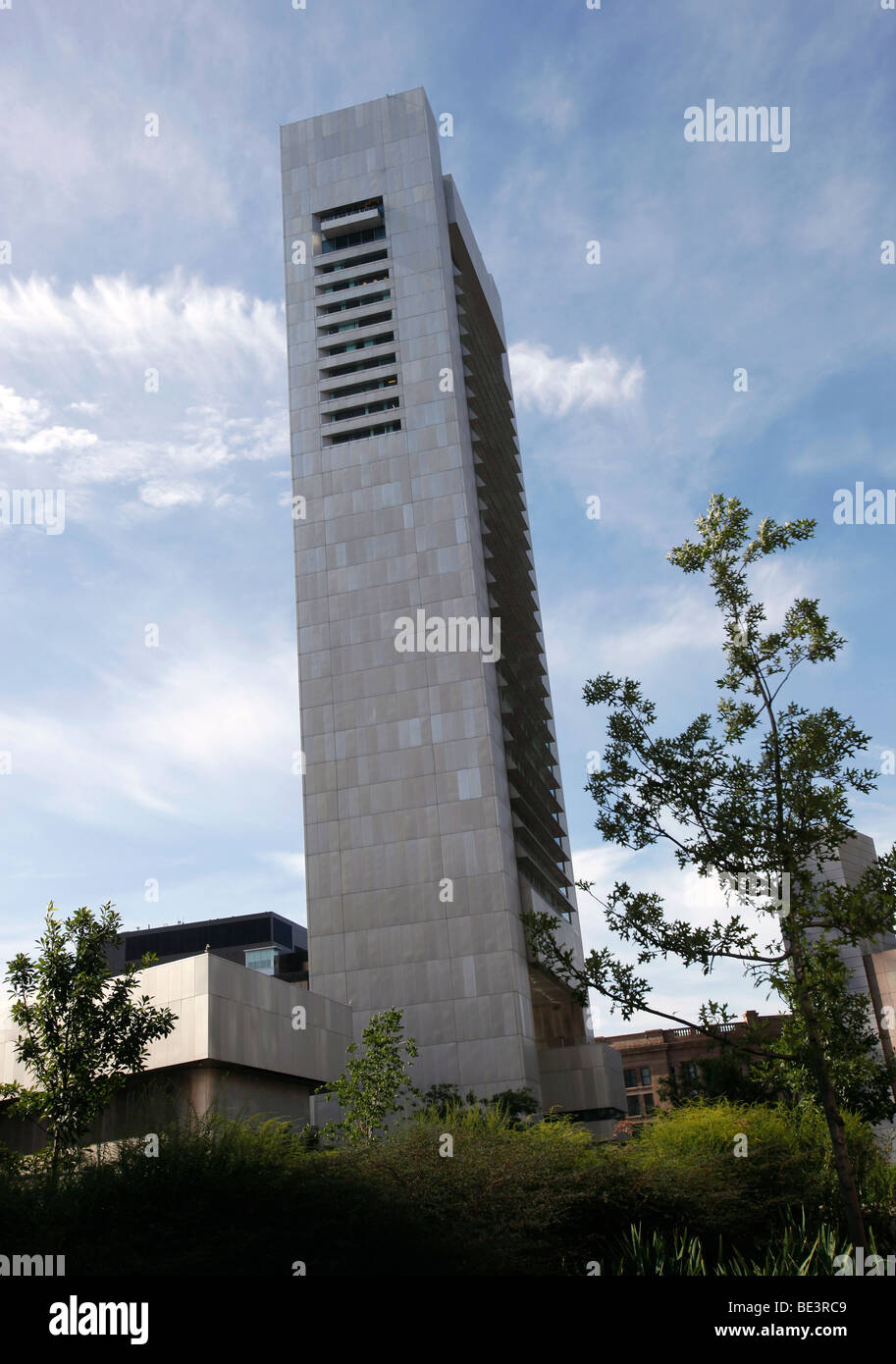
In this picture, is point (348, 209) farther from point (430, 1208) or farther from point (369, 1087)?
point (430, 1208)

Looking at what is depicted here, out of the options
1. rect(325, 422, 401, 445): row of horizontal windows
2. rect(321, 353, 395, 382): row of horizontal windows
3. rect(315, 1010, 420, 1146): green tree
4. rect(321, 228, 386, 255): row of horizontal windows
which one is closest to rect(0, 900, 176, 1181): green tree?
rect(315, 1010, 420, 1146): green tree

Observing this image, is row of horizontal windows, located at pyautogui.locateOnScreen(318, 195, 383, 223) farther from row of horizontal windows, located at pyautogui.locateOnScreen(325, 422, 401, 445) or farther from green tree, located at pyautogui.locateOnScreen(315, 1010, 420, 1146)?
green tree, located at pyautogui.locateOnScreen(315, 1010, 420, 1146)

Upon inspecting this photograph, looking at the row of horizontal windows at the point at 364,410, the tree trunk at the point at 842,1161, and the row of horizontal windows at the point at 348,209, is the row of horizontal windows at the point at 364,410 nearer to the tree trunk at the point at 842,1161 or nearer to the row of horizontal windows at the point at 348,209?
the row of horizontal windows at the point at 348,209

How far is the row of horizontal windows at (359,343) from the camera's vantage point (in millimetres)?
76812

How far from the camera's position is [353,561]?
71812 millimetres

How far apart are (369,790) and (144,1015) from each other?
4108 centimetres

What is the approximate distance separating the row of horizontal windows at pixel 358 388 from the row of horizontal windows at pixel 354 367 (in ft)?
3.22

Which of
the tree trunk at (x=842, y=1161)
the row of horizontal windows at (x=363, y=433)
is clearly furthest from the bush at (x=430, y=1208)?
the row of horizontal windows at (x=363, y=433)

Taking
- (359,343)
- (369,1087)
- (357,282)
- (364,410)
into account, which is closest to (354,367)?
(359,343)

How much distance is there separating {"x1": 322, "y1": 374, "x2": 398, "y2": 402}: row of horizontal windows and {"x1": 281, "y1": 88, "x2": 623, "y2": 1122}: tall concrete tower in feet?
0.60

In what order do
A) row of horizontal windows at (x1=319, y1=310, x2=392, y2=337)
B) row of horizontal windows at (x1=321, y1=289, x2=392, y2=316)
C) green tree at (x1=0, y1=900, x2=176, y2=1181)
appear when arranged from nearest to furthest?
green tree at (x1=0, y1=900, x2=176, y2=1181) → row of horizontal windows at (x1=319, y1=310, x2=392, y2=337) → row of horizontal windows at (x1=321, y1=289, x2=392, y2=316)

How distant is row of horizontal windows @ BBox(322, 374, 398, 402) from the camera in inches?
3031

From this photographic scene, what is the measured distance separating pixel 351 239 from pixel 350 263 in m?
2.54
